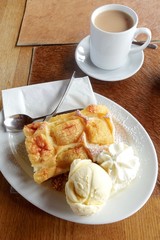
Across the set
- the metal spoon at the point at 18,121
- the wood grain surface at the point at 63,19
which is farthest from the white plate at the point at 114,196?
the wood grain surface at the point at 63,19

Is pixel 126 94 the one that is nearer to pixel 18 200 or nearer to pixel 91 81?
pixel 91 81

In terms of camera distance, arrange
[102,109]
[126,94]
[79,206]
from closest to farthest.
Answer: [79,206] < [102,109] < [126,94]

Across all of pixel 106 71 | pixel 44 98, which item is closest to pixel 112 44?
pixel 106 71

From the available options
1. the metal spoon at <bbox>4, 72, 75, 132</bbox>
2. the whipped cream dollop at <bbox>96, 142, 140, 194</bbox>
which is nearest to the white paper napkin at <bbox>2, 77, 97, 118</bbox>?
the metal spoon at <bbox>4, 72, 75, 132</bbox>

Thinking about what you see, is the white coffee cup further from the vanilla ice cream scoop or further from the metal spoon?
the vanilla ice cream scoop

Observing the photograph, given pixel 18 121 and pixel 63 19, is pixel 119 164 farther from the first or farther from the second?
pixel 63 19

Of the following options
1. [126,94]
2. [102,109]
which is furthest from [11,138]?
[126,94]

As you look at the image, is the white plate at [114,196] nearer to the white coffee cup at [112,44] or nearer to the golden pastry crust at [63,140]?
the golden pastry crust at [63,140]

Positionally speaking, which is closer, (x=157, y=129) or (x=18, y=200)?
(x=18, y=200)
